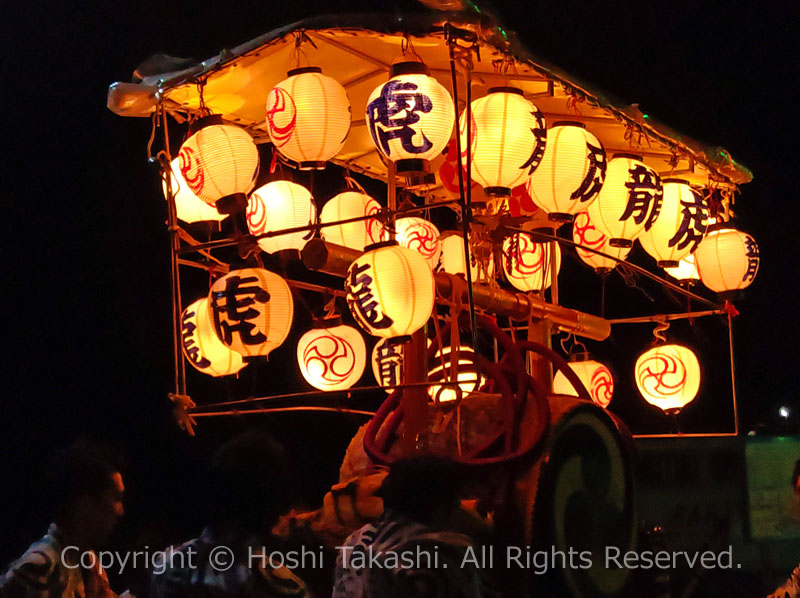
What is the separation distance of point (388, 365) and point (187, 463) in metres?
2.00

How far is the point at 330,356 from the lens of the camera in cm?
689

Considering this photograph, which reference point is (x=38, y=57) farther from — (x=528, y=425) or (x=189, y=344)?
(x=528, y=425)

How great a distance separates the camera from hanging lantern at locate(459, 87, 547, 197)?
512 cm

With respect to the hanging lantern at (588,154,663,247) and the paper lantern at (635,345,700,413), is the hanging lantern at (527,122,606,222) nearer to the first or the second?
the hanging lantern at (588,154,663,247)

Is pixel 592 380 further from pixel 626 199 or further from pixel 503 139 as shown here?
pixel 503 139

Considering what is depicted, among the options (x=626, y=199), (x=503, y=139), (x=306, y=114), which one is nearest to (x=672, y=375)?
(x=626, y=199)

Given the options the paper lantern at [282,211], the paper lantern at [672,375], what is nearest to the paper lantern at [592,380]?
the paper lantern at [672,375]

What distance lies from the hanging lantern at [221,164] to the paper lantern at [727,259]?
334 cm

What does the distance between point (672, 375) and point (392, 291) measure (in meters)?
3.52

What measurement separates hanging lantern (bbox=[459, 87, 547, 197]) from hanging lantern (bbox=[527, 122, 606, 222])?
32 cm

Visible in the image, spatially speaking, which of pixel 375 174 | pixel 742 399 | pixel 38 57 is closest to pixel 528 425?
pixel 375 174

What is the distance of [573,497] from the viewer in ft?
15.4

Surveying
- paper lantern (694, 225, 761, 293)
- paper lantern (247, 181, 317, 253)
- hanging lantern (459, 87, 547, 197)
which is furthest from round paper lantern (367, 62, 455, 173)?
paper lantern (694, 225, 761, 293)

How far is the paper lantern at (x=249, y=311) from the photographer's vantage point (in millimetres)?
5438
